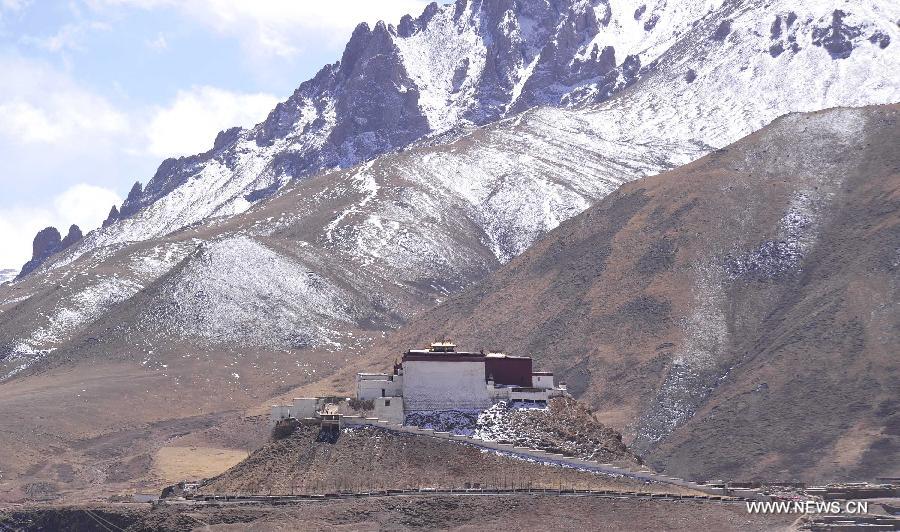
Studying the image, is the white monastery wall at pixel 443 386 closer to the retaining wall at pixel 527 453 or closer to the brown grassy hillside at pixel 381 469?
the retaining wall at pixel 527 453

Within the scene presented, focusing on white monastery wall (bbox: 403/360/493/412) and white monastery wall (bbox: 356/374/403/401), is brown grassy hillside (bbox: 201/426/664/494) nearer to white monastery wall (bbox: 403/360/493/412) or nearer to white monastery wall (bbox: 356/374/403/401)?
white monastery wall (bbox: 403/360/493/412)

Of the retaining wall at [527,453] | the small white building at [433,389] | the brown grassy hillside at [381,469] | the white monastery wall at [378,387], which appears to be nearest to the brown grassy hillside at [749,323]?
the retaining wall at [527,453]

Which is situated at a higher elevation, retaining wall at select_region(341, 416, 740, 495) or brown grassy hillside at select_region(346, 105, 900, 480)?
brown grassy hillside at select_region(346, 105, 900, 480)

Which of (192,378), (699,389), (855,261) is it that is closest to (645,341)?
(699,389)

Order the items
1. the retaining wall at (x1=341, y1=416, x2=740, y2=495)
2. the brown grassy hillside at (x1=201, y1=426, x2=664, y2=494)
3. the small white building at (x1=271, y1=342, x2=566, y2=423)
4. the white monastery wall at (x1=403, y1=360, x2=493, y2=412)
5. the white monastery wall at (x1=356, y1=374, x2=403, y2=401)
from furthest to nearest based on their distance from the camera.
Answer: the white monastery wall at (x1=356, y1=374, x2=403, y2=401) < the white monastery wall at (x1=403, y1=360, x2=493, y2=412) < the small white building at (x1=271, y1=342, x2=566, y2=423) < the retaining wall at (x1=341, y1=416, x2=740, y2=495) < the brown grassy hillside at (x1=201, y1=426, x2=664, y2=494)

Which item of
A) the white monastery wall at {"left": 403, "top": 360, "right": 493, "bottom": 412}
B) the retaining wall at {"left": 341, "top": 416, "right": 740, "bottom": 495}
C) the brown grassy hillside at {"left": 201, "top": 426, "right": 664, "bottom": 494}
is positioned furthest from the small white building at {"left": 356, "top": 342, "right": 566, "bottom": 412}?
the brown grassy hillside at {"left": 201, "top": 426, "right": 664, "bottom": 494}

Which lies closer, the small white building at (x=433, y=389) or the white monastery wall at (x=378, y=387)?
the small white building at (x=433, y=389)

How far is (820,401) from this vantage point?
144 meters

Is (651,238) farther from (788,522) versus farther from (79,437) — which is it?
(788,522)

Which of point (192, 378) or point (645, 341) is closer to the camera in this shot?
point (645, 341)

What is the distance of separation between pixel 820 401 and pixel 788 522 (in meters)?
63.9

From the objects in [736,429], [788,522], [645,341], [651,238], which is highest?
[651,238]

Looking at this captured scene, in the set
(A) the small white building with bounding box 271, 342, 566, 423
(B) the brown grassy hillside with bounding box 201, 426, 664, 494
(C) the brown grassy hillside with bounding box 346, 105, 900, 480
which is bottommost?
(B) the brown grassy hillside with bounding box 201, 426, 664, 494

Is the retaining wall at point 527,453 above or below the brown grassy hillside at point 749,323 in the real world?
below
